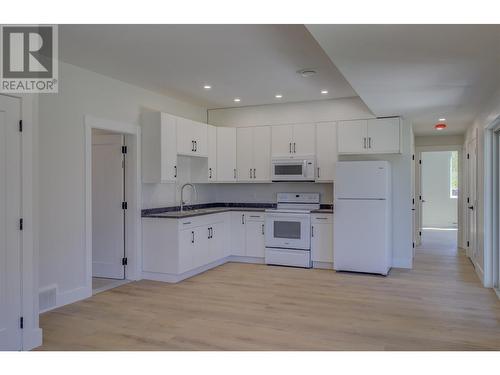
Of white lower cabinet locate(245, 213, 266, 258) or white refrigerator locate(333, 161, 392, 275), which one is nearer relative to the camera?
white refrigerator locate(333, 161, 392, 275)

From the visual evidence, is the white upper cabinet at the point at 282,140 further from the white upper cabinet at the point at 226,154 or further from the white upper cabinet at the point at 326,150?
the white upper cabinet at the point at 226,154

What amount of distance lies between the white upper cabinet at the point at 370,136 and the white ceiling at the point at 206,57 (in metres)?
0.49

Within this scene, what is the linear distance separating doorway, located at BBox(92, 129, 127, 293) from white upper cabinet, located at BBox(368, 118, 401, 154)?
11.4 feet

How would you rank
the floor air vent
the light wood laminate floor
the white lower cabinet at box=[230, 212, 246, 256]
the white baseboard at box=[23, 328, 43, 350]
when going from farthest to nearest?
the white lower cabinet at box=[230, 212, 246, 256] < the floor air vent < the light wood laminate floor < the white baseboard at box=[23, 328, 43, 350]

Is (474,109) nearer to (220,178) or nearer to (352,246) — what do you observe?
(352,246)

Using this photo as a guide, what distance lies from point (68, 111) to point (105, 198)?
1.46 m

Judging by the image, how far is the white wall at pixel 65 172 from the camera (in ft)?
13.1

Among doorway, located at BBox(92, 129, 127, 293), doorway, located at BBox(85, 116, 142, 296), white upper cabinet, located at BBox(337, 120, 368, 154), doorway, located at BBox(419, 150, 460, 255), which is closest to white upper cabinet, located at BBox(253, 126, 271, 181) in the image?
white upper cabinet, located at BBox(337, 120, 368, 154)

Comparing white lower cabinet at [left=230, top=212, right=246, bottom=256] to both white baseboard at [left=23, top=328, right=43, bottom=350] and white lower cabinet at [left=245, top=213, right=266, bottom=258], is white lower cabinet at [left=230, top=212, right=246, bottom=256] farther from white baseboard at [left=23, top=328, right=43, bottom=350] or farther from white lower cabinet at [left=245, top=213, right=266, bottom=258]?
white baseboard at [left=23, top=328, right=43, bottom=350]

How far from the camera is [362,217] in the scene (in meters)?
5.53

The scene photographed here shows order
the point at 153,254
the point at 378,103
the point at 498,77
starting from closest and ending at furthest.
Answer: the point at 498,77, the point at 378,103, the point at 153,254

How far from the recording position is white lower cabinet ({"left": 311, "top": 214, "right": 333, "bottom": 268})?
19.2 feet

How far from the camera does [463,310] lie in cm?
395

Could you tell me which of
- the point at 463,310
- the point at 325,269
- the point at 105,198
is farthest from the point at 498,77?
the point at 105,198
